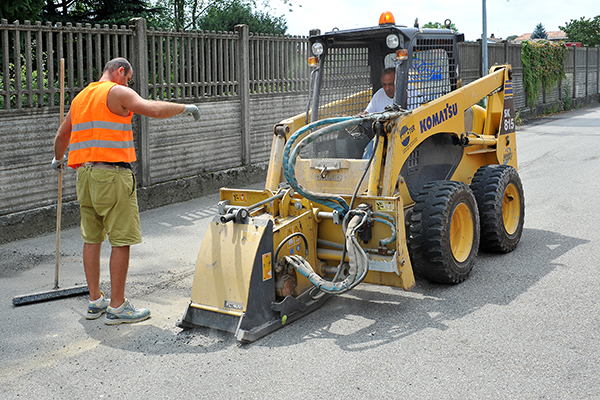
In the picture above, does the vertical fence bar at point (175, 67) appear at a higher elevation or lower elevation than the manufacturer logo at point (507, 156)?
higher

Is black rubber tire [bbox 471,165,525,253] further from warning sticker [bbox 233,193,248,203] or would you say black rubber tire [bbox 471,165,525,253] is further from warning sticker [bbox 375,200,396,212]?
warning sticker [bbox 233,193,248,203]

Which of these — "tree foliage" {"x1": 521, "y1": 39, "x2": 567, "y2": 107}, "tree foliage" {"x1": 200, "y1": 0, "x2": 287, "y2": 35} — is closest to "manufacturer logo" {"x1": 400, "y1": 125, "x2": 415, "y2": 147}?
"tree foliage" {"x1": 521, "y1": 39, "x2": 567, "y2": 107}

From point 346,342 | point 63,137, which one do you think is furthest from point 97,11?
point 346,342

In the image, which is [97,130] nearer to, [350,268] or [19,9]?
[350,268]

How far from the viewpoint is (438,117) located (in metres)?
6.18

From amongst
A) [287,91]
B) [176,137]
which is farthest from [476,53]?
[176,137]

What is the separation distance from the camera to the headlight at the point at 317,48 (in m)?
6.60

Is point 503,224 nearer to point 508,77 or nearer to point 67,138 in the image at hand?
point 508,77

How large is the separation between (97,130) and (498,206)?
12.7 ft

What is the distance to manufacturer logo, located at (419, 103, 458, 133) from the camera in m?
5.93

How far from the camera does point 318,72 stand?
6.69 metres

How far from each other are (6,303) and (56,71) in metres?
3.78

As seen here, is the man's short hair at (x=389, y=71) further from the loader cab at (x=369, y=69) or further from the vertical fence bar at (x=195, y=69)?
the vertical fence bar at (x=195, y=69)

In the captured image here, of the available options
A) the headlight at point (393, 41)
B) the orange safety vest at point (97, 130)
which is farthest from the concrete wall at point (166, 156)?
the headlight at point (393, 41)
